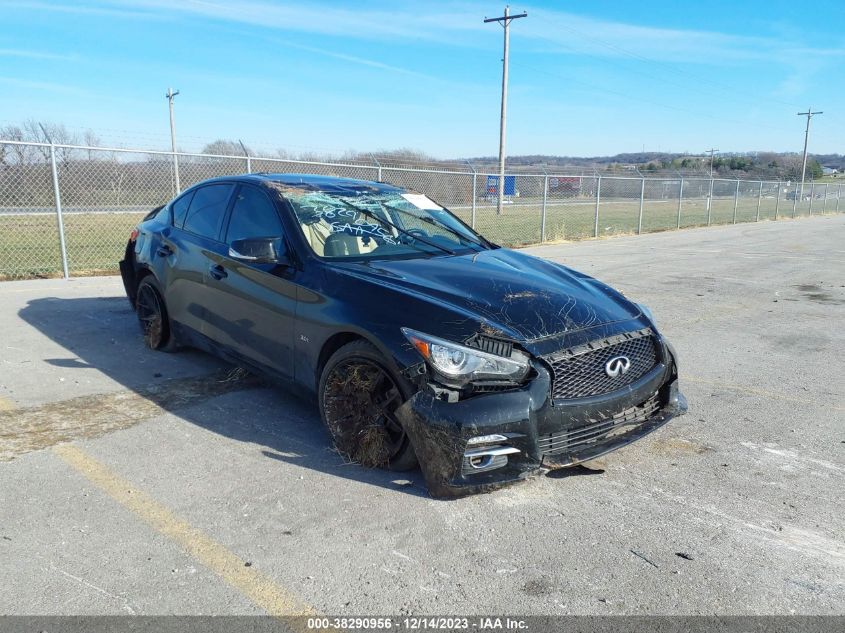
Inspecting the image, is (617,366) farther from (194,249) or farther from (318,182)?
(194,249)

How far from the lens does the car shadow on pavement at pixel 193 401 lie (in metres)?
3.84

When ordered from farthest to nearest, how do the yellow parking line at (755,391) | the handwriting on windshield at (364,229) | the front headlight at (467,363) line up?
the yellow parking line at (755,391)
the handwriting on windshield at (364,229)
the front headlight at (467,363)

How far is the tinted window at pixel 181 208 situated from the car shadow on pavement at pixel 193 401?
47.2 inches

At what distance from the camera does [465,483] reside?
3.12m

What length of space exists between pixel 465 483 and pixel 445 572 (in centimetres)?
47

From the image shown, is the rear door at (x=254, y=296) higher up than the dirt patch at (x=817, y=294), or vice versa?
the rear door at (x=254, y=296)

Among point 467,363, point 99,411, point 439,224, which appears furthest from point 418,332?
point 99,411

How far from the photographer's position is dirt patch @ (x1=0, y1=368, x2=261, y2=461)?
159 inches

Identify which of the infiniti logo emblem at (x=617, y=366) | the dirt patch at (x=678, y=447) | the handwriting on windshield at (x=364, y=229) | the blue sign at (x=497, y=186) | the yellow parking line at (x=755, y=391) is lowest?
the yellow parking line at (x=755, y=391)

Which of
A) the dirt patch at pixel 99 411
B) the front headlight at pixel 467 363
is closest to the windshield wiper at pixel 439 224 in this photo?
the dirt patch at pixel 99 411

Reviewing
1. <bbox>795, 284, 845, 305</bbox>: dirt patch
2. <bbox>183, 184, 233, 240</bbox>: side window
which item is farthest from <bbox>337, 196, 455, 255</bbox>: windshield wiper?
<bbox>795, 284, 845, 305</bbox>: dirt patch

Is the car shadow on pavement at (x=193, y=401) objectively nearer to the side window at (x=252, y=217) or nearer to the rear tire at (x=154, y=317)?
the rear tire at (x=154, y=317)

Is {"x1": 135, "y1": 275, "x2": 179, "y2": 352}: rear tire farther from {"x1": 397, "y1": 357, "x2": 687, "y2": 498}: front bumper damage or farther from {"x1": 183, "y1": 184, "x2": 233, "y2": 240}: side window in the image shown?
{"x1": 397, "y1": 357, "x2": 687, "y2": 498}: front bumper damage

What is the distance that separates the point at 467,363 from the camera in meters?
3.21
